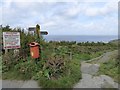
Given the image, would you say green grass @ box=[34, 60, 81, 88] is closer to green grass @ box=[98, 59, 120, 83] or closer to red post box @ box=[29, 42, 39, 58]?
red post box @ box=[29, 42, 39, 58]

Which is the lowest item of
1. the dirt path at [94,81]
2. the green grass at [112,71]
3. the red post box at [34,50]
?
the dirt path at [94,81]

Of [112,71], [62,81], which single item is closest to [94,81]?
[62,81]

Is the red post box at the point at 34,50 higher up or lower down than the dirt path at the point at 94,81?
higher up

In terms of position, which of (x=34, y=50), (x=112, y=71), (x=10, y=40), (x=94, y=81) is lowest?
(x=94, y=81)

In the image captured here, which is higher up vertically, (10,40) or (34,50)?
(10,40)

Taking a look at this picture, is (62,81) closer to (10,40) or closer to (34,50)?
(34,50)

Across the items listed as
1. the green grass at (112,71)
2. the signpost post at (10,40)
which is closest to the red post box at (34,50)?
the signpost post at (10,40)

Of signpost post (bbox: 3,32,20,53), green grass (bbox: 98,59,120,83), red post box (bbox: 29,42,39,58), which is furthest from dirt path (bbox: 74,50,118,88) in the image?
signpost post (bbox: 3,32,20,53)

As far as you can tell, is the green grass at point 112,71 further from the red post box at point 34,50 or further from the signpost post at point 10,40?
the signpost post at point 10,40

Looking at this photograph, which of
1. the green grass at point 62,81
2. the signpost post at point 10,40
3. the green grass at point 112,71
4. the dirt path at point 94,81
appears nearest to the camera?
the green grass at point 62,81

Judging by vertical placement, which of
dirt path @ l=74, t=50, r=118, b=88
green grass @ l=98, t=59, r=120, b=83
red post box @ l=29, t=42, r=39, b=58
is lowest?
dirt path @ l=74, t=50, r=118, b=88

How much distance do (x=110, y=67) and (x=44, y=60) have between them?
270 centimetres

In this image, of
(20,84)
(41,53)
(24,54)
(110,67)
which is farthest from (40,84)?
(110,67)

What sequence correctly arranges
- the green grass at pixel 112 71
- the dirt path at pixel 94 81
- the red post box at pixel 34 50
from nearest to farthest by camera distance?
1. the dirt path at pixel 94 81
2. the green grass at pixel 112 71
3. the red post box at pixel 34 50
